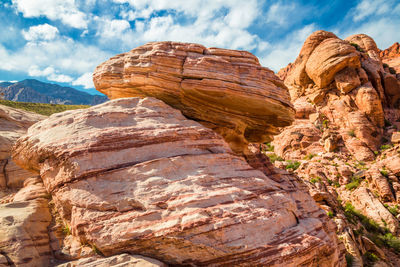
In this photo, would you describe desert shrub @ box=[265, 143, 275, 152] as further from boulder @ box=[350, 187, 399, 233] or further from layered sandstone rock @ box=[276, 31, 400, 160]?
boulder @ box=[350, 187, 399, 233]

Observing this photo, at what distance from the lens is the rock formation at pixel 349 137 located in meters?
20.7

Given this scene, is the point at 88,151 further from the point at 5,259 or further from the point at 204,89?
the point at 204,89

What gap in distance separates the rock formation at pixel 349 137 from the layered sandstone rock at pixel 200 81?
425 inches

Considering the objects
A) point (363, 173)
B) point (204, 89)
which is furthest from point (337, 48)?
point (204, 89)

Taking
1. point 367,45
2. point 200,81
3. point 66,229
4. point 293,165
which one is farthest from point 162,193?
point 367,45

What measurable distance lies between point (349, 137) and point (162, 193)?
115 ft

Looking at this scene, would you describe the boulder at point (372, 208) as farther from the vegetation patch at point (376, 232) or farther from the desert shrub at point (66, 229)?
the desert shrub at point (66, 229)

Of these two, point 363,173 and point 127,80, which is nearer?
point 127,80

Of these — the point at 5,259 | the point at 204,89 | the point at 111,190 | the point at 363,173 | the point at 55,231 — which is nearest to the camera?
the point at 5,259

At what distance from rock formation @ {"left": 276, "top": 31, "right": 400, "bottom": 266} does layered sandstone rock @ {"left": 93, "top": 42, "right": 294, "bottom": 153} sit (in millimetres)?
10796

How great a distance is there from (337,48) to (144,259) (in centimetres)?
4265

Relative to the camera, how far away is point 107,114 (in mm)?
9195

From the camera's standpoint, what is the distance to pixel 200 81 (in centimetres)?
1082

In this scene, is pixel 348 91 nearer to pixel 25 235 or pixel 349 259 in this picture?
pixel 349 259
